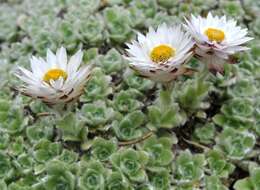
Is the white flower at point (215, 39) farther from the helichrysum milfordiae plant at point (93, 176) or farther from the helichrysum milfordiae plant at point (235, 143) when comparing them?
the helichrysum milfordiae plant at point (93, 176)

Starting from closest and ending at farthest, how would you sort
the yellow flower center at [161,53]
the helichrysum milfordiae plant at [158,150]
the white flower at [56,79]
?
the white flower at [56,79]
the yellow flower center at [161,53]
the helichrysum milfordiae plant at [158,150]

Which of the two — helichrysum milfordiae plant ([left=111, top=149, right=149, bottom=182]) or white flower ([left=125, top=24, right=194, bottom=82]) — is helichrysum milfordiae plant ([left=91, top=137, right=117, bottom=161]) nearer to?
helichrysum milfordiae plant ([left=111, top=149, right=149, bottom=182])

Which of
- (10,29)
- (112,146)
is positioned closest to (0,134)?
(112,146)

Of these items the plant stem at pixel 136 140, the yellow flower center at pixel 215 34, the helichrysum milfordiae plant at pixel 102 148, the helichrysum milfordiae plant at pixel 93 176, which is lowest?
the helichrysum milfordiae plant at pixel 93 176

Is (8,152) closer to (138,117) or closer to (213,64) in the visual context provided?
(138,117)

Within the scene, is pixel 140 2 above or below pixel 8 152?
above

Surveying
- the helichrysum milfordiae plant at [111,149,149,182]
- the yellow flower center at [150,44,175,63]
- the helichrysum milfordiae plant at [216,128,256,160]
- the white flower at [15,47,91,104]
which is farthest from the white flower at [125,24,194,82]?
the helichrysum milfordiae plant at [216,128,256,160]

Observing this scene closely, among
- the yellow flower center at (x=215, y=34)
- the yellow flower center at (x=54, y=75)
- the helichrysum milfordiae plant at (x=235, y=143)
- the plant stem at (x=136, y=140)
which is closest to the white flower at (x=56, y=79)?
the yellow flower center at (x=54, y=75)
